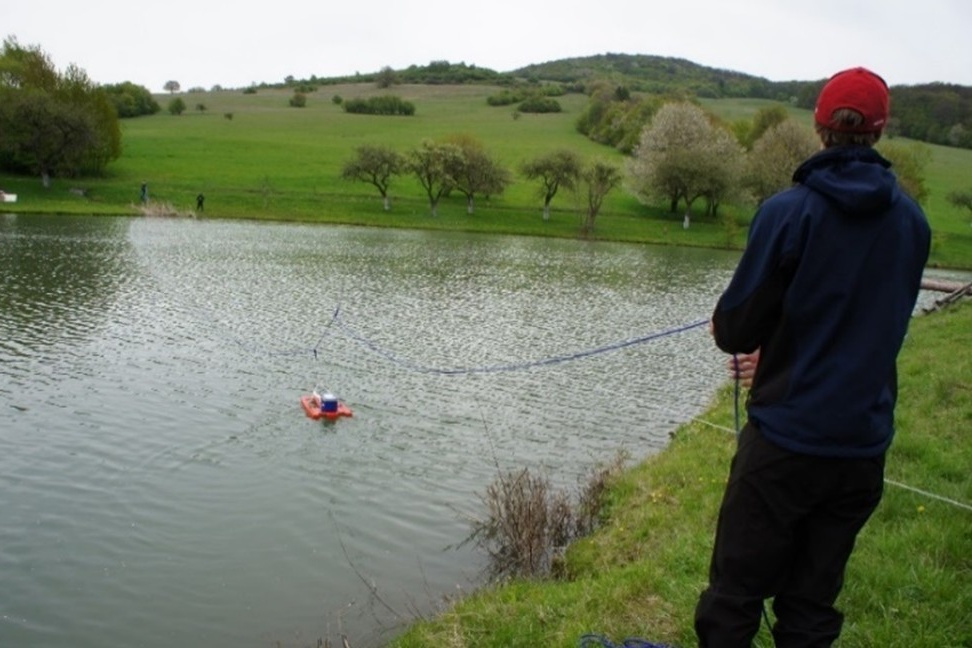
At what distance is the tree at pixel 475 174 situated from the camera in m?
74.2

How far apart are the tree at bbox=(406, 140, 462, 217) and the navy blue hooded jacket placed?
69114mm

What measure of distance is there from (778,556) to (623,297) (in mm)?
31638

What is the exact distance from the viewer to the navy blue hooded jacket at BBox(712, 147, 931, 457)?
3.98 metres

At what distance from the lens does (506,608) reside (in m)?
7.12

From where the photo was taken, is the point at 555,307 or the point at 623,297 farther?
the point at 623,297

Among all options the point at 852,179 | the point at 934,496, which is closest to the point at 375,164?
the point at 934,496

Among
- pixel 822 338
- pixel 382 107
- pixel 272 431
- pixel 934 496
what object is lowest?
pixel 272 431

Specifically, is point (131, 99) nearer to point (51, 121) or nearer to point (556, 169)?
point (51, 121)

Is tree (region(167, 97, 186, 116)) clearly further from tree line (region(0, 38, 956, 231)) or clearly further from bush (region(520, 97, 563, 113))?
bush (region(520, 97, 563, 113))

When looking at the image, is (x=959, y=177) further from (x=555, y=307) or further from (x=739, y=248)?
(x=555, y=307)

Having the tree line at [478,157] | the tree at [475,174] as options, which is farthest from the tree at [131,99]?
the tree at [475,174]

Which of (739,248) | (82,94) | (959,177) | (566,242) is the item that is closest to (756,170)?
(739,248)

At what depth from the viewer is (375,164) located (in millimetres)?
74000

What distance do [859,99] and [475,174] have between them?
237ft
